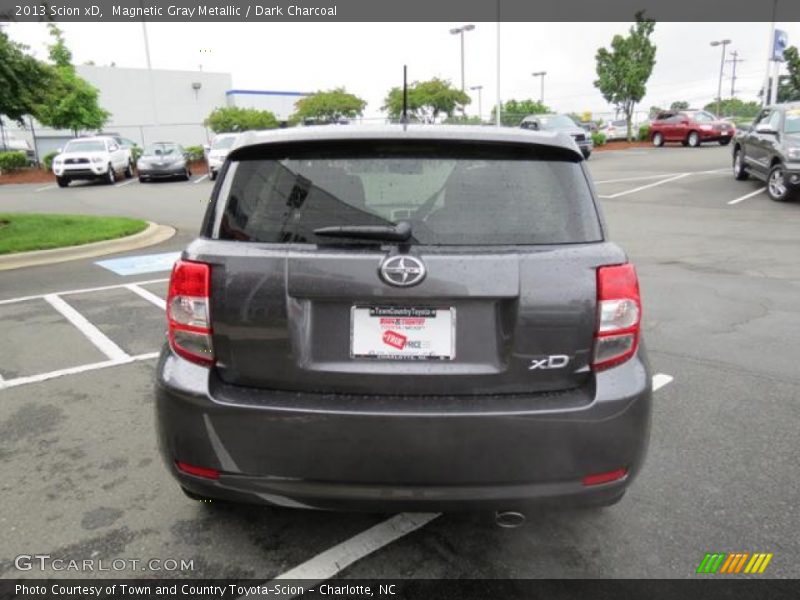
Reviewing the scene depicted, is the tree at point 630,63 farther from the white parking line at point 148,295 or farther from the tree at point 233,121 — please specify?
the white parking line at point 148,295

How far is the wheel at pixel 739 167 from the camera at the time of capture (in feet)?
54.9

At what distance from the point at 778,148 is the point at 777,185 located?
0.88 metres

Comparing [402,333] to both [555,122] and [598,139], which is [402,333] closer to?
[555,122]

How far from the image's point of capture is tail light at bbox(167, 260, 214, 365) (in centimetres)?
229

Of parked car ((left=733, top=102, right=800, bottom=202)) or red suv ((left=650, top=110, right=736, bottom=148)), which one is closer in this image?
parked car ((left=733, top=102, right=800, bottom=202))

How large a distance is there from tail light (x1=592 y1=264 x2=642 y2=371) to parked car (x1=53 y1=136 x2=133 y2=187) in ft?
83.2

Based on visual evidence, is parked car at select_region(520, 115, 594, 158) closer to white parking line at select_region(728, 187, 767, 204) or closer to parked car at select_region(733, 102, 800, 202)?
white parking line at select_region(728, 187, 767, 204)

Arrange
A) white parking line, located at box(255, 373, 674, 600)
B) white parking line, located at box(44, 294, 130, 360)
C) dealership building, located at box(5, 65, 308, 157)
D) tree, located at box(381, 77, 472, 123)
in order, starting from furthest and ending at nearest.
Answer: dealership building, located at box(5, 65, 308, 157)
tree, located at box(381, 77, 472, 123)
white parking line, located at box(44, 294, 130, 360)
white parking line, located at box(255, 373, 674, 600)

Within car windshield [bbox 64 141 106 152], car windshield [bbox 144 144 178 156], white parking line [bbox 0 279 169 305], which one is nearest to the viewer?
white parking line [bbox 0 279 169 305]

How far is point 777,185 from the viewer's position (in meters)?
13.6

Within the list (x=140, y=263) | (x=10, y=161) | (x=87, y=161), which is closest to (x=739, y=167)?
(x=140, y=263)

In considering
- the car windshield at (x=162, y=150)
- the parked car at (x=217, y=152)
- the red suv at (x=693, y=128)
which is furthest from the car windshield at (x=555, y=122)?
the car windshield at (x=162, y=150)

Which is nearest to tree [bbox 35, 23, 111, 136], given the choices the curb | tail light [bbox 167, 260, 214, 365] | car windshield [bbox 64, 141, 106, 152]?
car windshield [bbox 64, 141, 106, 152]

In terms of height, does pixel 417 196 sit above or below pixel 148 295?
above
